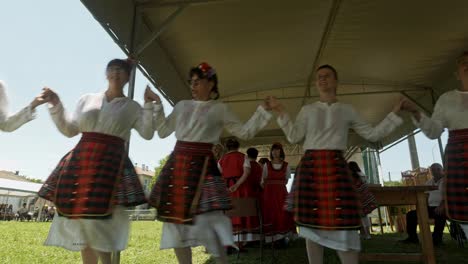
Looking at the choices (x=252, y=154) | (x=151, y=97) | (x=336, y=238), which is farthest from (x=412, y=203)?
(x=151, y=97)

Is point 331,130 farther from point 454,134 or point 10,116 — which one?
point 10,116

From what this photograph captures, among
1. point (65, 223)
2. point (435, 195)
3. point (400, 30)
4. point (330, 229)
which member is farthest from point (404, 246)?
point (65, 223)

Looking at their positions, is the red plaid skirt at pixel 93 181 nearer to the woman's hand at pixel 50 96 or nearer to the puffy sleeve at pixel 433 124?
the woman's hand at pixel 50 96

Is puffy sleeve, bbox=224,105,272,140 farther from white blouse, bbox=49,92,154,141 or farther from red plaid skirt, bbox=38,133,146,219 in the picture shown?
red plaid skirt, bbox=38,133,146,219

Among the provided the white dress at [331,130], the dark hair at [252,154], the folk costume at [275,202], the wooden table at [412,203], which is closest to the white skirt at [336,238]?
the white dress at [331,130]

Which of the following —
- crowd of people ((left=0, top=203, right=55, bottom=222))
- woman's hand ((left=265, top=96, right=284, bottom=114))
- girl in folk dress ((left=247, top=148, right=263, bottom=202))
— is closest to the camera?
→ woman's hand ((left=265, top=96, right=284, bottom=114))

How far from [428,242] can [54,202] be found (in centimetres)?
284

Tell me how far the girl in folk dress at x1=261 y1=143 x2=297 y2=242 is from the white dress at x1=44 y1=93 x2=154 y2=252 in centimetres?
Answer: 270

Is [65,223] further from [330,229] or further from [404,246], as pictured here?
[404,246]

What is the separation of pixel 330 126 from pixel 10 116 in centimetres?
164

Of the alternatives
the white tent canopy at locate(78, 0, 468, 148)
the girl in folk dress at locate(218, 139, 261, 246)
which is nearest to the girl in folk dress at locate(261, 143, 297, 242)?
the girl in folk dress at locate(218, 139, 261, 246)

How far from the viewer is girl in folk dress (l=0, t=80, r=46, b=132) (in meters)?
1.59

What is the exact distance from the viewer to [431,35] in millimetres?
5023

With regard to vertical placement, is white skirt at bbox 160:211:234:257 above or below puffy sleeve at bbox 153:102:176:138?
below
